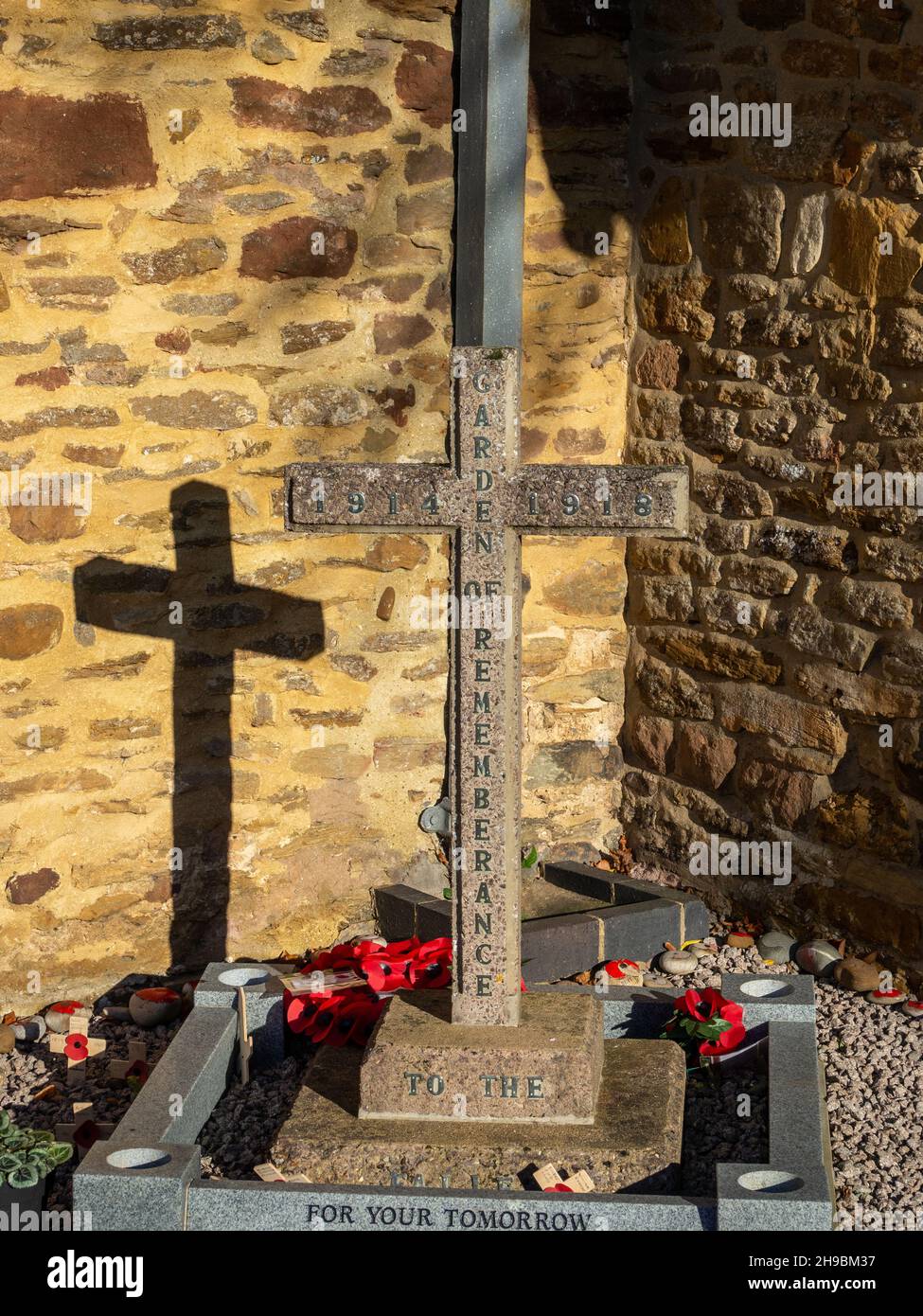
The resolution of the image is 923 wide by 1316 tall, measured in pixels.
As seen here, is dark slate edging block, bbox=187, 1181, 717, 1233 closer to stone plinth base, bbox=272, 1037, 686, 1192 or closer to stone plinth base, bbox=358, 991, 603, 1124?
stone plinth base, bbox=272, 1037, 686, 1192

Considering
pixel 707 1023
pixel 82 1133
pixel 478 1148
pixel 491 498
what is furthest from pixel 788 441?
pixel 82 1133

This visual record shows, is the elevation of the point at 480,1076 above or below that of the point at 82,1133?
above

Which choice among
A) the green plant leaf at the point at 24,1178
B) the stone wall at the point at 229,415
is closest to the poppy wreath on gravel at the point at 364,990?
the stone wall at the point at 229,415

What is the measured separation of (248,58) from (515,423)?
174cm

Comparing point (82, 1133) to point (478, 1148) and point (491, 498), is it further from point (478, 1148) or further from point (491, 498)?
point (491, 498)

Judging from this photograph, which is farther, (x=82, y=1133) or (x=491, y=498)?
(x=82, y=1133)

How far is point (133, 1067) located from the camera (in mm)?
4375

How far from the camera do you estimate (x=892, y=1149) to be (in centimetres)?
395

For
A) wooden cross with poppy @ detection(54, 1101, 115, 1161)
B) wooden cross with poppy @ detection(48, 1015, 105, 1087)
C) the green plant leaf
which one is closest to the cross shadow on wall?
wooden cross with poppy @ detection(48, 1015, 105, 1087)

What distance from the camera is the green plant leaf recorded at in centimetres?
360

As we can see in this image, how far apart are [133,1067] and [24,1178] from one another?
769 millimetres

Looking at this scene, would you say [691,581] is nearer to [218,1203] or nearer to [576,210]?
[576,210]

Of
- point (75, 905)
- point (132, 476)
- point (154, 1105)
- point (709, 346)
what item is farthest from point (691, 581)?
point (154, 1105)

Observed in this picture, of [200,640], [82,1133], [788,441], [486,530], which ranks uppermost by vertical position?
[788,441]
